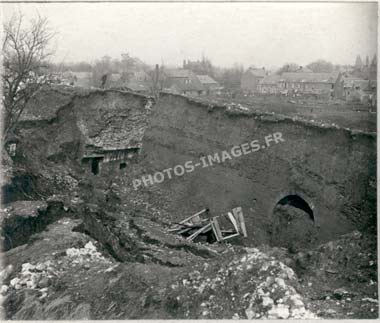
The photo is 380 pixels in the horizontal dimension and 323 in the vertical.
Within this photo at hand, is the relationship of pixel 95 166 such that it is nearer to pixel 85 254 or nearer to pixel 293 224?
pixel 85 254

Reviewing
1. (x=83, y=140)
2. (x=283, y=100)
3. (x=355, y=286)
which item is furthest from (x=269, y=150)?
(x=83, y=140)

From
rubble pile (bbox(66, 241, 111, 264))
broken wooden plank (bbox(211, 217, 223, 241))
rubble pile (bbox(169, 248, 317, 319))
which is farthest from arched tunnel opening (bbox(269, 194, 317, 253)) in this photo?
rubble pile (bbox(66, 241, 111, 264))

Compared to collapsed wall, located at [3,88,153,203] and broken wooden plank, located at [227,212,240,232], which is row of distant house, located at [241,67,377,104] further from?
collapsed wall, located at [3,88,153,203]

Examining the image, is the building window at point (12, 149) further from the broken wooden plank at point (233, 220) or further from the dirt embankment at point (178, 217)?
the broken wooden plank at point (233, 220)

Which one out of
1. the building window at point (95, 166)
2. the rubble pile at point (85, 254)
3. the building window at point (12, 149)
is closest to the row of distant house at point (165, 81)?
the building window at point (95, 166)

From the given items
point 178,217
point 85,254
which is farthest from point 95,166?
point 85,254

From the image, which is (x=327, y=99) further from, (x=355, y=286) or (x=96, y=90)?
(x=355, y=286)
